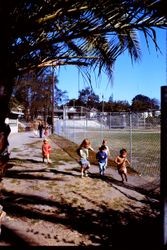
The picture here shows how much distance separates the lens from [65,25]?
515 centimetres

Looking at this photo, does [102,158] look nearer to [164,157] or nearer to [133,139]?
[164,157]

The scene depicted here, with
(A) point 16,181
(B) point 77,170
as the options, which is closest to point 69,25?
(A) point 16,181

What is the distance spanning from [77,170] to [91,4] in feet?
31.6

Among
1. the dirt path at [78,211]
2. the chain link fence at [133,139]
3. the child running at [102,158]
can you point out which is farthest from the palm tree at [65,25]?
the chain link fence at [133,139]

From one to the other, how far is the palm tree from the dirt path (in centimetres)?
225

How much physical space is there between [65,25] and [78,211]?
369 centimetres

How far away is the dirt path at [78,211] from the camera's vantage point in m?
6.17

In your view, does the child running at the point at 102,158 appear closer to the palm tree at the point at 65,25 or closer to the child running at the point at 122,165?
the child running at the point at 122,165

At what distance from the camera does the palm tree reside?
409 cm

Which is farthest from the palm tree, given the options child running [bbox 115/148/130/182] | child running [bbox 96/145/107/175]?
child running [bbox 96/145/107/175]

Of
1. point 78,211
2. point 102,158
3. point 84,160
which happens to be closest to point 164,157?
point 78,211

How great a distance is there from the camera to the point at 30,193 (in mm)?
9164

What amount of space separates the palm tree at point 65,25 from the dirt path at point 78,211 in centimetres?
225

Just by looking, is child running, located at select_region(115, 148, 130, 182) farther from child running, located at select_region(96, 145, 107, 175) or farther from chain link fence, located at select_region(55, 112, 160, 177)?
chain link fence, located at select_region(55, 112, 160, 177)
